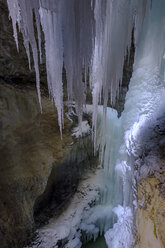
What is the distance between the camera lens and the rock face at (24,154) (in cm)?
232

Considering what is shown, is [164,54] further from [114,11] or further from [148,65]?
[114,11]

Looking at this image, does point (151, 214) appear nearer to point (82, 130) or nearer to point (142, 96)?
point (142, 96)

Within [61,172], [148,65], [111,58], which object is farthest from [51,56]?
[61,172]

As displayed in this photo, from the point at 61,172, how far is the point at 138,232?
6.84 feet

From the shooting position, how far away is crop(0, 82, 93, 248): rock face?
2.32m

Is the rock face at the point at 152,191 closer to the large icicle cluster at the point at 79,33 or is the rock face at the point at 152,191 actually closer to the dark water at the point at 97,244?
the large icicle cluster at the point at 79,33

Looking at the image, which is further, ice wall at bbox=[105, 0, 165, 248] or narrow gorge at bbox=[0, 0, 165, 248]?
ice wall at bbox=[105, 0, 165, 248]

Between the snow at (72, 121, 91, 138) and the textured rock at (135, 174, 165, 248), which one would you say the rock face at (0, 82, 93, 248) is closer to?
the snow at (72, 121, 91, 138)

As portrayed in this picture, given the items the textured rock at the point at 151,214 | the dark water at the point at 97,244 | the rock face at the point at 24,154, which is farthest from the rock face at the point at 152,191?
the dark water at the point at 97,244

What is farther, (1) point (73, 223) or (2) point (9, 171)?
(1) point (73, 223)

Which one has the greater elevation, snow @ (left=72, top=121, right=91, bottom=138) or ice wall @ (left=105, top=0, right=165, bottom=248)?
ice wall @ (left=105, top=0, right=165, bottom=248)

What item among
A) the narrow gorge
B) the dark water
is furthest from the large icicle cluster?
the dark water

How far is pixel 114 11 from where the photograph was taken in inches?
68.3

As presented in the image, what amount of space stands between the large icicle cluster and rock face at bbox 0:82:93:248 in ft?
2.72
